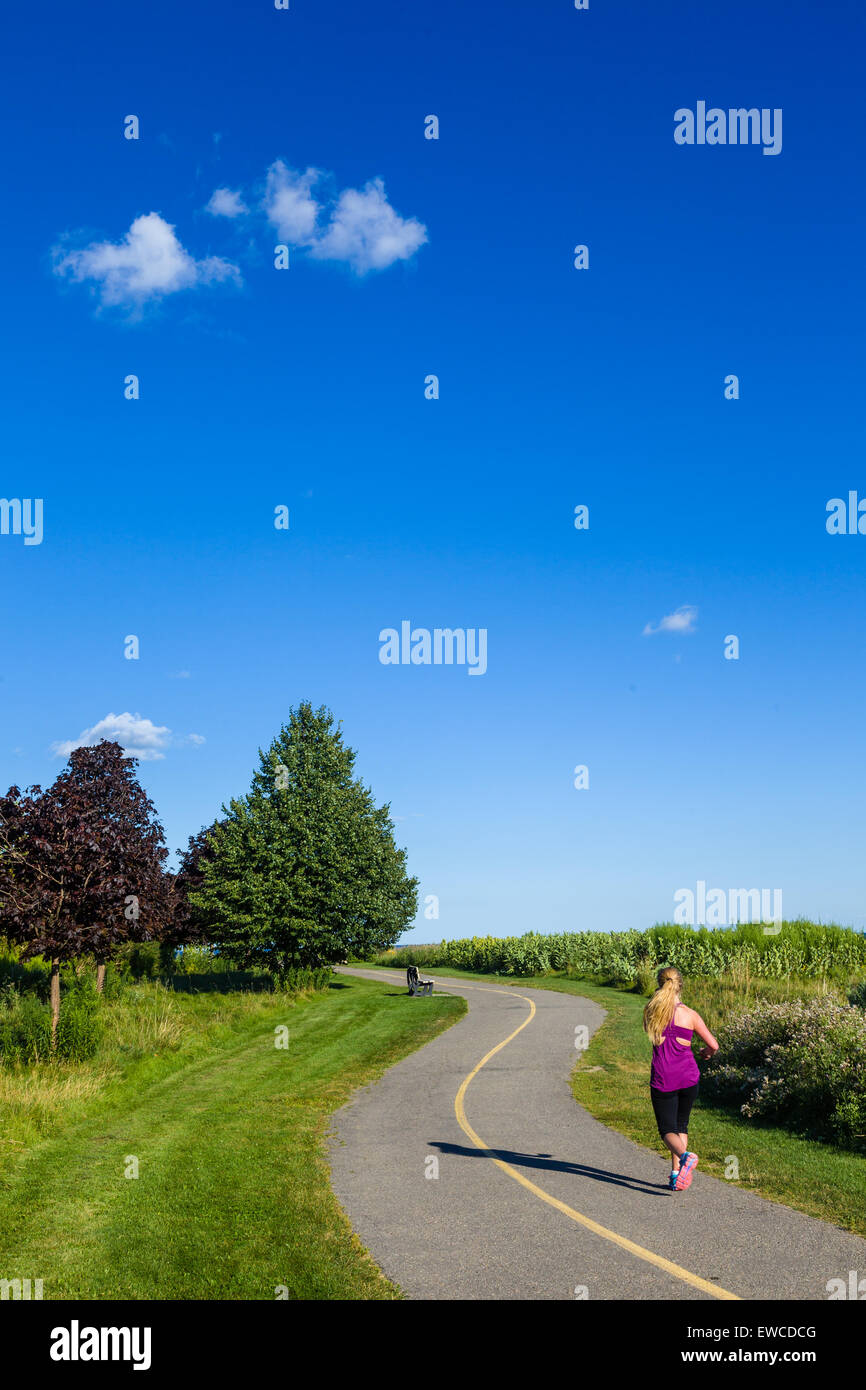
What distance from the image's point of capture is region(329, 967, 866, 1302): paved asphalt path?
7258 mm

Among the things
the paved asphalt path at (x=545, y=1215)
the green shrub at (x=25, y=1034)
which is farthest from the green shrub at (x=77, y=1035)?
the paved asphalt path at (x=545, y=1215)

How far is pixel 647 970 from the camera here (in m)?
37.9

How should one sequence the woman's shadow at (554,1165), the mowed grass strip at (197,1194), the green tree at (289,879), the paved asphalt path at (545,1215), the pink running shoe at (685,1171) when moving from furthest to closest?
the green tree at (289,879), the woman's shadow at (554,1165), the pink running shoe at (685,1171), the mowed grass strip at (197,1194), the paved asphalt path at (545,1215)

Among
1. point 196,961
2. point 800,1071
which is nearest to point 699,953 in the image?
point 196,961

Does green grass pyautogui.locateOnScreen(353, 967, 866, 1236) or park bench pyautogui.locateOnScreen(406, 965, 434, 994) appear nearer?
green grass pyautogui.locateOnScreen(353, 967, 866, 1236)

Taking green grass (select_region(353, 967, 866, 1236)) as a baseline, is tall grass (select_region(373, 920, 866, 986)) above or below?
below

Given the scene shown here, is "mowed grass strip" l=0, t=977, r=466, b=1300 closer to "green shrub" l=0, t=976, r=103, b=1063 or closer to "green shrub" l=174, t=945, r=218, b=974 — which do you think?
"green shrub" l=0, t=976, r=103, b=1063

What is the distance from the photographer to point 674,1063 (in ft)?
32.3

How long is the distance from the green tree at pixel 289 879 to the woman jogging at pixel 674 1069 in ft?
76.9

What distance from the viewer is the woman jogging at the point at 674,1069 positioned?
386 inches

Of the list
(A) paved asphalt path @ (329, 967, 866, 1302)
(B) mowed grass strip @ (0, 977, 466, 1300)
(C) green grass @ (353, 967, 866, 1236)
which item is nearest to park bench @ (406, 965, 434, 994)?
(C) green grass @ (353, 967, 866, 1236)

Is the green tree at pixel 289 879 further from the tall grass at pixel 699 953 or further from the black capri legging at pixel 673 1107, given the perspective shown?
the black capri legging at pixel 673 1107
